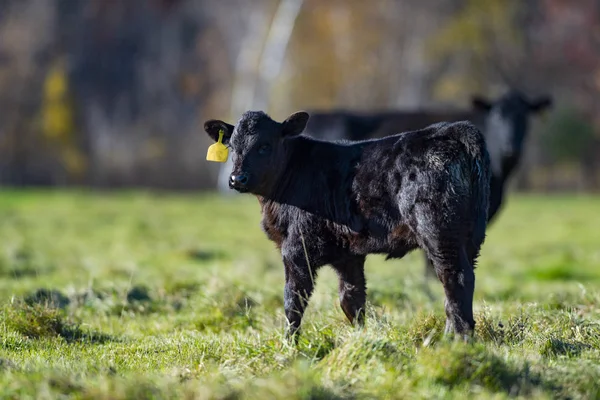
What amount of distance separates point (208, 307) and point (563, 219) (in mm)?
18417

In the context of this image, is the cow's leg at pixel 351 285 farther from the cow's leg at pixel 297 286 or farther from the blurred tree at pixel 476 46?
the blurred tree at pixel 476 46

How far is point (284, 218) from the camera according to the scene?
7.19 meters

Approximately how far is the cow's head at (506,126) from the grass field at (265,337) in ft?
6.32

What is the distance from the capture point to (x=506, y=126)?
46.2ft

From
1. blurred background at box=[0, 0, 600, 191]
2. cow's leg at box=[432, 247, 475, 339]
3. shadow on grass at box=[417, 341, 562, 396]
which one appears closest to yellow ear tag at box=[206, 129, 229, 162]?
cow's leg at box=[432, 247, 475, 339]

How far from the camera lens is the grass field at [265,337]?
15.7ft

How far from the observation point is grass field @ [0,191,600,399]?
4793mm

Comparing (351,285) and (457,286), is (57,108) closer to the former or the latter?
(351,285)

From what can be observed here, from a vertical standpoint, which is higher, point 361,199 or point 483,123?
point 483,123

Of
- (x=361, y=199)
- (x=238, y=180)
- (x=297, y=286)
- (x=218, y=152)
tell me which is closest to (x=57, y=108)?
(x=218, y=152)

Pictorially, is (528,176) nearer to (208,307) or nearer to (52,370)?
(208,307)

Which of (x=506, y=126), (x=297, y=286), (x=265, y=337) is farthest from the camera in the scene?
(x=506, y=126)

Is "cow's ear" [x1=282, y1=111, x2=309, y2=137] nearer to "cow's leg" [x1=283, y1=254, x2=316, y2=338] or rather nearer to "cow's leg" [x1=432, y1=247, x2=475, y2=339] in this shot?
"cow's leg" [x1=283, y1=254, x2=316, y2=338]

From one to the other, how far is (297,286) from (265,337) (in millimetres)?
664
